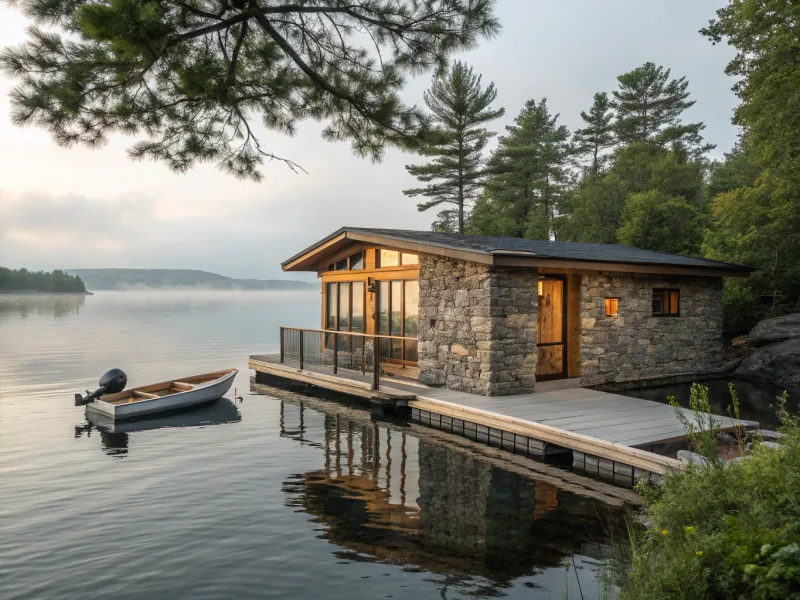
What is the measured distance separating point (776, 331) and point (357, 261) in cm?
1007

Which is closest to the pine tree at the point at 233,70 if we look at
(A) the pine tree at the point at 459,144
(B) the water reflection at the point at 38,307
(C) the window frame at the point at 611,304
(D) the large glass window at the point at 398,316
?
(D) the large glass window at the point at 398,316

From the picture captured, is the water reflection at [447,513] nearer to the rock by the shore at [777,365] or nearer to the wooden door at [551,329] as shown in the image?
the wooden door at [551,329]

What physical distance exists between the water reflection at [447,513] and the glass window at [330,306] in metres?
6.61

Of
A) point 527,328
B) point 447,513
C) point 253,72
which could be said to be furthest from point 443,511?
point 253,72

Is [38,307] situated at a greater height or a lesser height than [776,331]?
lesser

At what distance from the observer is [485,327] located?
32.9ft

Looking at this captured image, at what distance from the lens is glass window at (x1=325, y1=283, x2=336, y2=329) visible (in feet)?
50.8

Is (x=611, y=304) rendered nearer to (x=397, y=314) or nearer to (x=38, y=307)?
(x=397, y=314)

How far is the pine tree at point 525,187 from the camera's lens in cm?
3150

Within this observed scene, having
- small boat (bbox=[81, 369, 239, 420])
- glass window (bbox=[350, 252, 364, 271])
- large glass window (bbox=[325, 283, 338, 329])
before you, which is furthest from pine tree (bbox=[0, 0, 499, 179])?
large glass window (bbox=[325, 283, 338, 329])

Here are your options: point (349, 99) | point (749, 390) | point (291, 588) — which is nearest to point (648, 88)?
point (749, 390)

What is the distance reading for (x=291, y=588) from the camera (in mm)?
4672

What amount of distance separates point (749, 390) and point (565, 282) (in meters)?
4.63

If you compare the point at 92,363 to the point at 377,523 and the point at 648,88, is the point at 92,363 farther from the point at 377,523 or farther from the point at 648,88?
the point at 648,88
